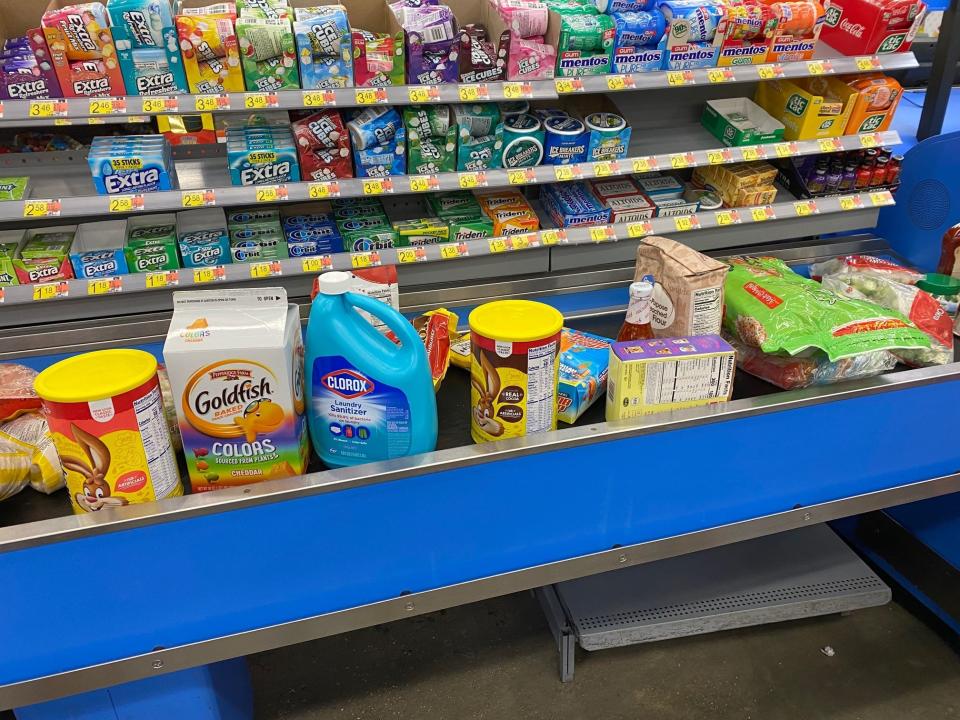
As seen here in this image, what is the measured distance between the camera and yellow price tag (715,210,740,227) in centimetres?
326

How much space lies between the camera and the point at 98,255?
109 inches

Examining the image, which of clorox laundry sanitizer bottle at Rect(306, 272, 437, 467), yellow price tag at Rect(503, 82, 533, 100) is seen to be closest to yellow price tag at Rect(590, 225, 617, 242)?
yellow price tag at Rect(503, 82, 533, 100)

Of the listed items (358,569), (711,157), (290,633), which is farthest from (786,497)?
(711,157)

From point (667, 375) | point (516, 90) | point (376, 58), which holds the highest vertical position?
point (376, 58)

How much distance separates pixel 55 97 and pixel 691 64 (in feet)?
7.25

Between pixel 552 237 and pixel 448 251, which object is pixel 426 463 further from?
pixel 552 237

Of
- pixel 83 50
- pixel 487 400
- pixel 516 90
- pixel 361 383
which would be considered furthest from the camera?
pixel 516 90

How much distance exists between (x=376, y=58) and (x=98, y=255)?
1.20 m

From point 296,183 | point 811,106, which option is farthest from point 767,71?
point 296,183

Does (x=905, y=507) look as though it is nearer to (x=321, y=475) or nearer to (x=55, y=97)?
(x=321, y=475)

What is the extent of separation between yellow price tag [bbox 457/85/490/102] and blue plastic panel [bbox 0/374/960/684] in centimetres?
163

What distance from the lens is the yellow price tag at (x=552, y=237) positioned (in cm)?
310

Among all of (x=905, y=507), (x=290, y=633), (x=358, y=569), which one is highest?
(x=358, y=569)

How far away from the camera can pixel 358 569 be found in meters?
1.49
